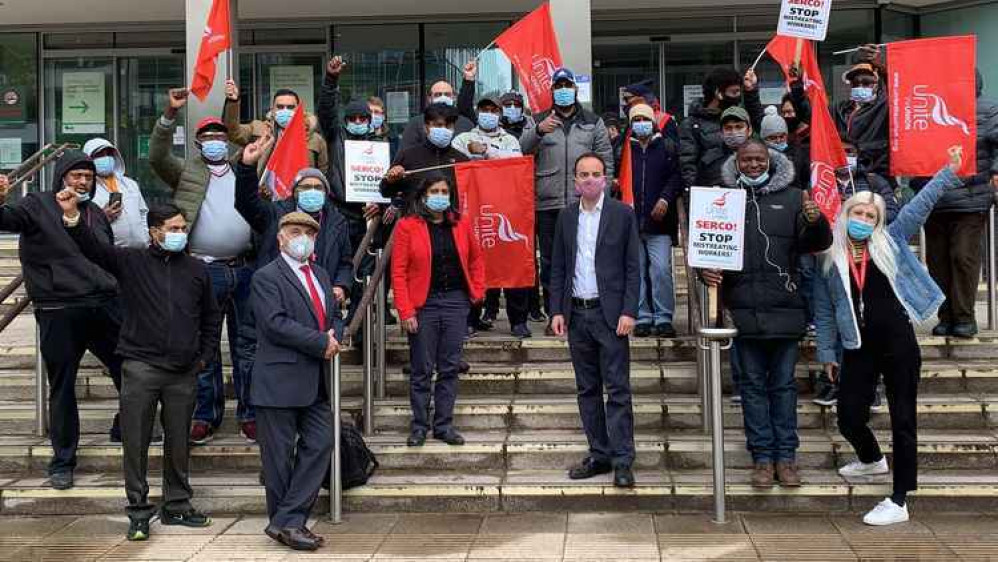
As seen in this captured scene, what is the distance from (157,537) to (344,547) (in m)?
1.24

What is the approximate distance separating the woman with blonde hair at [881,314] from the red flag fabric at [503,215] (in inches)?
98.7

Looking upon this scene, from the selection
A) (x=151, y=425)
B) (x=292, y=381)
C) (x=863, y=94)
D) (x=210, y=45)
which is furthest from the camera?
(x=210, y=45)

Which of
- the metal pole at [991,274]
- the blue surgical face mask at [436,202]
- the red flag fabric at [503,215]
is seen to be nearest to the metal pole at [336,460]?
the blue surgical face mask at [436,202]

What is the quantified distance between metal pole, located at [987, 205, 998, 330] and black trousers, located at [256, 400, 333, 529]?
5915 mm

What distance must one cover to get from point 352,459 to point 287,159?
2.28 metres

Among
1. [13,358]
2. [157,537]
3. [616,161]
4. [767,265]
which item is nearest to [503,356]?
[616,161]

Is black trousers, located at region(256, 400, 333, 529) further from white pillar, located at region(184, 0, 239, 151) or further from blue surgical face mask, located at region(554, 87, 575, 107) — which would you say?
white pillar, located at region(184, 0, 239, 151)

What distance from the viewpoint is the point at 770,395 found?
23.5 ft

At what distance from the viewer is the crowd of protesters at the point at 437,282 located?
6785mm

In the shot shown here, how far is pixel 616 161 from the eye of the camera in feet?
31.8

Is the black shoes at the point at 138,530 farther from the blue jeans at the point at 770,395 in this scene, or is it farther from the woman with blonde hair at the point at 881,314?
the woman with blonde hair at the point at 881,314

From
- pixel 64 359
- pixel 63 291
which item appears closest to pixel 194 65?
pixel 63 291

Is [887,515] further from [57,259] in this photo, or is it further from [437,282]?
[57,259]

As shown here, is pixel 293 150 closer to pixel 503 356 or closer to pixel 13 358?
pixel 503 356
